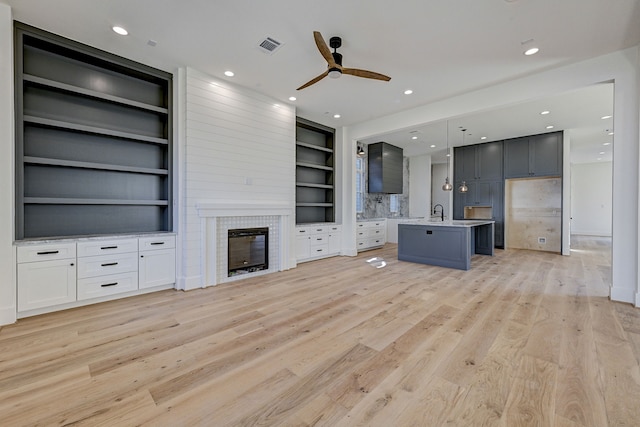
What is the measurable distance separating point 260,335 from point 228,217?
2.28 meters

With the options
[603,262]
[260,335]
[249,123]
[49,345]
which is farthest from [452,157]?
[49,345]

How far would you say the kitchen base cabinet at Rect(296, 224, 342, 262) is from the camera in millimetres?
5668

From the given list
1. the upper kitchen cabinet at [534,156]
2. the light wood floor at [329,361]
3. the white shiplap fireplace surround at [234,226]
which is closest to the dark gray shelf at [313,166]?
the white shiplap fireplace surround at [234,226]

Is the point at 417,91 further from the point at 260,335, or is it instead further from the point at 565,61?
the point at 260,335

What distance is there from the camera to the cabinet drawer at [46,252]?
110 inches

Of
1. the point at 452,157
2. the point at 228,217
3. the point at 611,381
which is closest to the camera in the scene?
the point at 611,381

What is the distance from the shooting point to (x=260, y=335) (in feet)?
8.12

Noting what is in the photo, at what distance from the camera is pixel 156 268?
369cm

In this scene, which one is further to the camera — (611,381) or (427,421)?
(611,381)

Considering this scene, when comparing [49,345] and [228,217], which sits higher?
[228,217]

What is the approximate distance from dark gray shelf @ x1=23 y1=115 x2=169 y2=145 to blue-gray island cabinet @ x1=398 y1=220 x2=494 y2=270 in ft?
16.1

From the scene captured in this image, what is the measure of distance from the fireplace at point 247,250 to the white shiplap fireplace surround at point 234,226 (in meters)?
0.07

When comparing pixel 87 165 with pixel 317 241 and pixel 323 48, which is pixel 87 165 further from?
pixel 317 241

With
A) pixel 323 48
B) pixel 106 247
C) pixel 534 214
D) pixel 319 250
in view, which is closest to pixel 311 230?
pixel 319 250
